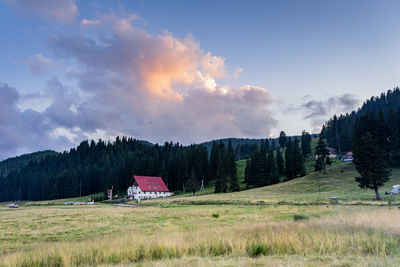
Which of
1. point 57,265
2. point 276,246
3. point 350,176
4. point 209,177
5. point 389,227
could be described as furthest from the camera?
point 209,177

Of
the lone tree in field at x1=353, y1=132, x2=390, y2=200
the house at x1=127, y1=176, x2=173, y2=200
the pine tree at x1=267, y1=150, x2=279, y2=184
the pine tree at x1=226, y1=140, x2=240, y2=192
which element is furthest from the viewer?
the house at x1=127, y1=176, x2=173, y2=200

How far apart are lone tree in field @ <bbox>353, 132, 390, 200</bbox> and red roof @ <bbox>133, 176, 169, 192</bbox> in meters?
70.1

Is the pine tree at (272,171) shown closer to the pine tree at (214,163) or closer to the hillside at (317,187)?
the hillside at (317,187)

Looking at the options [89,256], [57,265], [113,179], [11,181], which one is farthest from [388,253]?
[11,181]

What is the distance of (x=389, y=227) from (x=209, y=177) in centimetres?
10575

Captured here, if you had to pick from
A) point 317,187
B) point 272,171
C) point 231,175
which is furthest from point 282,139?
point 317,187

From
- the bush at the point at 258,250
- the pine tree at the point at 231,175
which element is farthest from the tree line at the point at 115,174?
the bush at the point at 258,250

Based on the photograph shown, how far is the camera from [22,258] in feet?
36.8

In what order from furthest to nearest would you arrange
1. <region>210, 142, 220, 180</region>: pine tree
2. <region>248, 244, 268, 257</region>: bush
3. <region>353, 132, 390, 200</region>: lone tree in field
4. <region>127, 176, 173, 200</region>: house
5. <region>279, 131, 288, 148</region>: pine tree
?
<region>279, 131, 288, 148</region>: pine tree → <region>210, 142, 220, 180</region>: pine tree → <region>127, 176, 173, 200</region>: house → <region>353, 132, 390, 200</region>: lone tree in field → <region>248, 244, 268, 257</region>: bush

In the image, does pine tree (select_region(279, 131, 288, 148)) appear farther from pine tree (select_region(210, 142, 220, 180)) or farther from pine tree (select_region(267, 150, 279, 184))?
pine tree (select_region(267, 150, 279, 184))

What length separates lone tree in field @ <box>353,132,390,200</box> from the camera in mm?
47531

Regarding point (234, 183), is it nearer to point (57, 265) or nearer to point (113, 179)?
point (113, 179)

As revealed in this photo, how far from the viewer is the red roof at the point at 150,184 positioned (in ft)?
327

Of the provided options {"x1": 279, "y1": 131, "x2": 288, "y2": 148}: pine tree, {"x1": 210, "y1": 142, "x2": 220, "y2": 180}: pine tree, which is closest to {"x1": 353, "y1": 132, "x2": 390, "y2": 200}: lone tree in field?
{"x1": 210, "y1": 142, "x2": 220, "y2": 180}: pine tree
